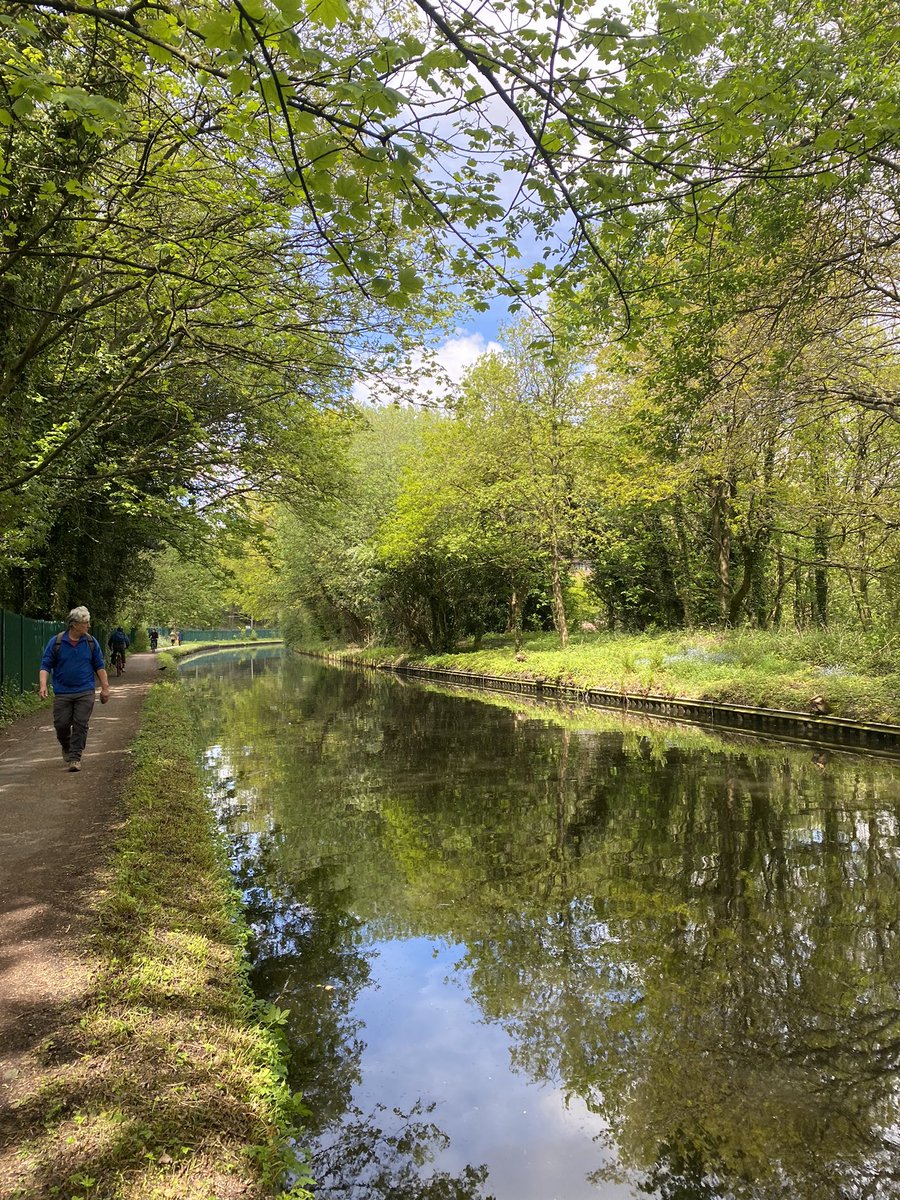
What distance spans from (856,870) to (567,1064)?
4.05 m

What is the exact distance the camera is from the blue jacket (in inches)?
301

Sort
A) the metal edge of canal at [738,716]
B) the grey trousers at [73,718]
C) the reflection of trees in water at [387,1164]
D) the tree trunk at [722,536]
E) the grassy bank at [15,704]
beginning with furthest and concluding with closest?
the tree trunk at [722,536] → the grassy bank at [15,704] → the metal edge of canal at [738,716] → the grey trousers at [73,718] → the reflection of trees in water at [387,1164]

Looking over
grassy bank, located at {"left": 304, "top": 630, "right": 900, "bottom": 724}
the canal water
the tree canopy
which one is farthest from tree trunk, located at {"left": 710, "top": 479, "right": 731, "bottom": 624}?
Result: the canal water

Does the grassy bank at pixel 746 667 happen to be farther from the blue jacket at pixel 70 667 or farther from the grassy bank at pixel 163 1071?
the blue jacket at pixel 70 667

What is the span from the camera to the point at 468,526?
2669 centimetres

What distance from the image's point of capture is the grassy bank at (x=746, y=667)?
12.9 meters

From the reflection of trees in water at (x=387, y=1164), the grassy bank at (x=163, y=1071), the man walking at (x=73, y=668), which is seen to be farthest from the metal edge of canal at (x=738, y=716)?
the man walking at (x=73, y=668)

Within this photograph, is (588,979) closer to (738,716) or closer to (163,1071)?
(163,1071)

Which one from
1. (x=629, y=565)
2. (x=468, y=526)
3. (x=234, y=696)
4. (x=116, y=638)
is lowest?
(x=234, y=696)

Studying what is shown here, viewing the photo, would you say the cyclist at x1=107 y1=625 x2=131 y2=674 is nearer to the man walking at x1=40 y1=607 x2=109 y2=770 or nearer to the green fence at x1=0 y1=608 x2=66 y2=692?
the green fence at x1=0 y1=608 x2=66 y2=692

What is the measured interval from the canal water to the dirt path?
4.48ft

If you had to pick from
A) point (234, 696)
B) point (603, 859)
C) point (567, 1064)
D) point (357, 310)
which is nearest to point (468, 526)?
point (234, 696)

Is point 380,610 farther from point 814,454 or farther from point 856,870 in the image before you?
point 856,870

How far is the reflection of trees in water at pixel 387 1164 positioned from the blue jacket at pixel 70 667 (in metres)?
5.66
